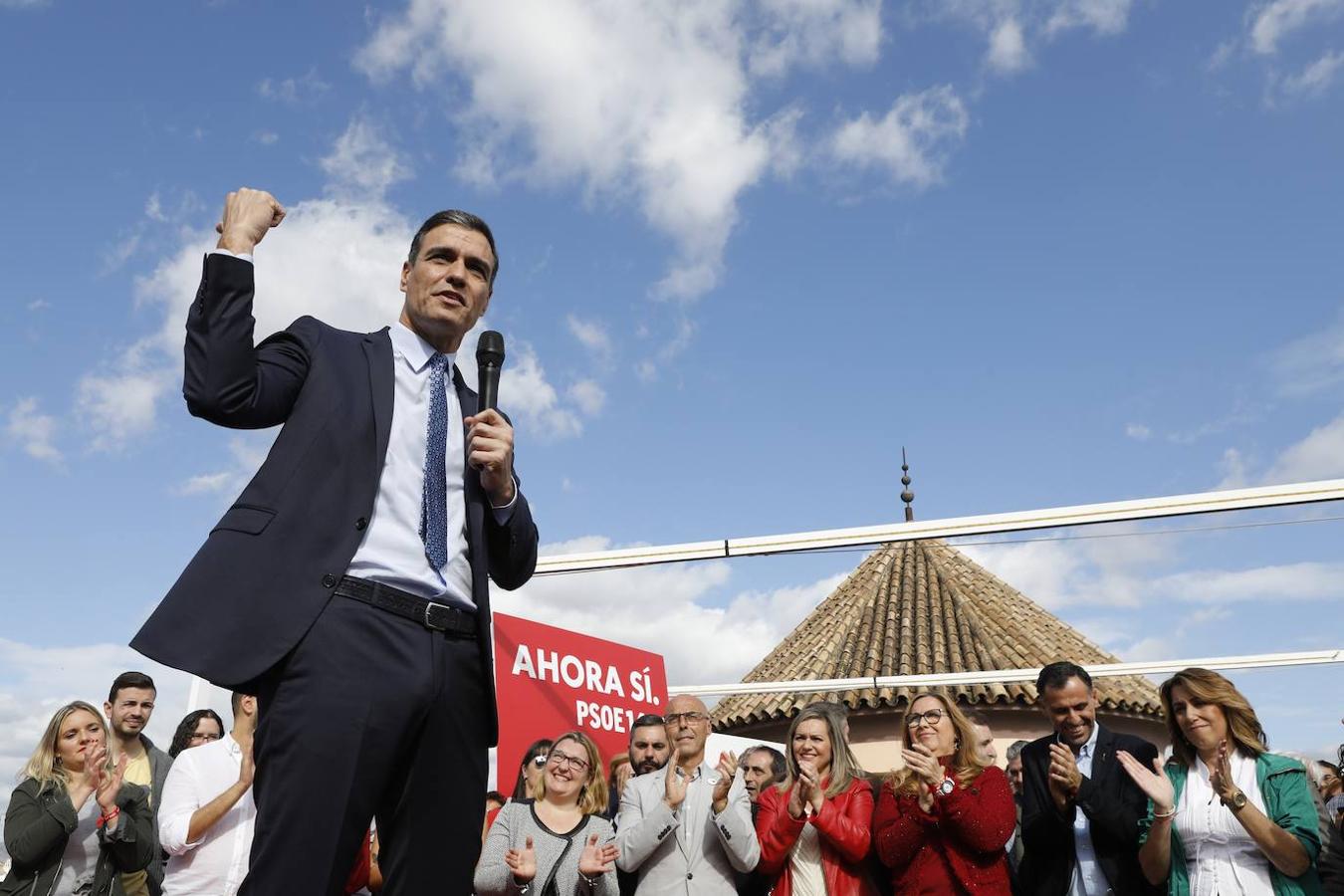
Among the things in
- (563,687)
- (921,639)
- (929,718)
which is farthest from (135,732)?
(921,639)

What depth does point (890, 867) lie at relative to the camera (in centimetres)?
494

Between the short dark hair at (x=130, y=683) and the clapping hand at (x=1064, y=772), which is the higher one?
the short dark hair at (x=130, y=683)

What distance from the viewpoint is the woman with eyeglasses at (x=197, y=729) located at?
241 inches

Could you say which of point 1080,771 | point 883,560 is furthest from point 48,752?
point 883,560

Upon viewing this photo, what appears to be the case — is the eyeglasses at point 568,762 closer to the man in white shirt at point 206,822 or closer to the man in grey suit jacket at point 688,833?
the man in grey suit jacket at point 688,833

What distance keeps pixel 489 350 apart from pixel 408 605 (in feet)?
2.37

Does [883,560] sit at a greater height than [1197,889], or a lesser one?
greater

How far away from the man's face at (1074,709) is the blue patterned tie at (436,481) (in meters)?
4.02

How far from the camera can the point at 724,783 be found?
506 cm

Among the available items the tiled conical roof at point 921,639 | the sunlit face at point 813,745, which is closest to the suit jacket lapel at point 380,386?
the sunlit face at point 813,745

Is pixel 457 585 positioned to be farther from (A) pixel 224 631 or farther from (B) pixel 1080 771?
(B) pixel 1080 771

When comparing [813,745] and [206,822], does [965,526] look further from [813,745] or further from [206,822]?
[206,822]

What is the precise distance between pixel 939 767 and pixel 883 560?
19918 mm

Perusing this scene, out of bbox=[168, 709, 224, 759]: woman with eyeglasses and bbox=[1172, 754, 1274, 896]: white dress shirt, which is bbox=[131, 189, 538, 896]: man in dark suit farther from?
bbox=[168, 709, 224, 759]: woman with eyeglasses
